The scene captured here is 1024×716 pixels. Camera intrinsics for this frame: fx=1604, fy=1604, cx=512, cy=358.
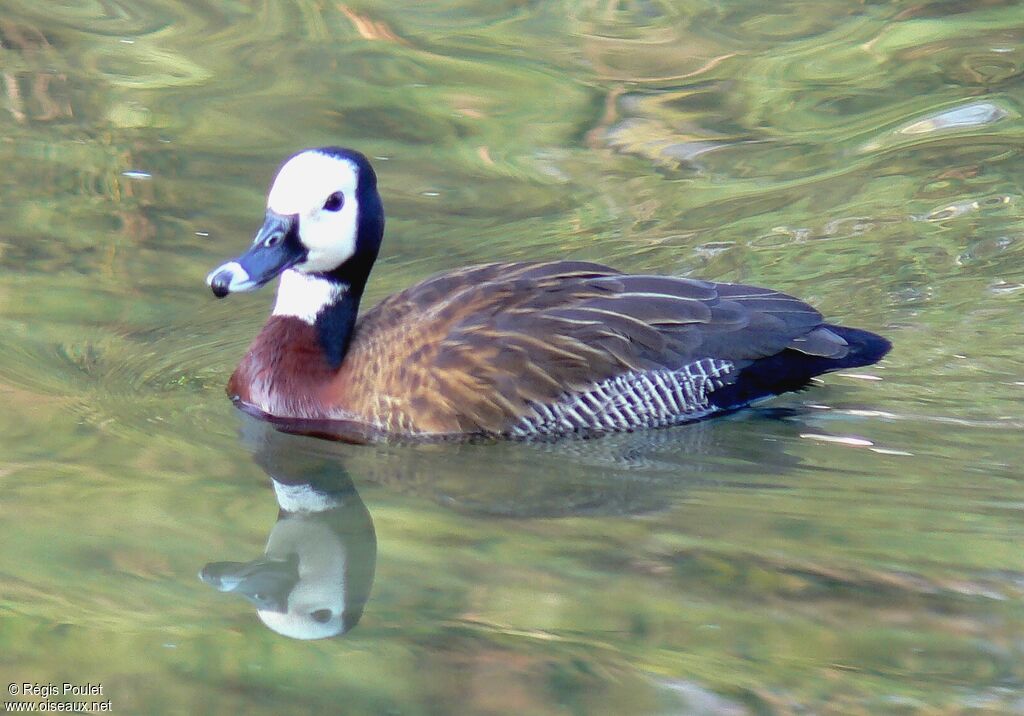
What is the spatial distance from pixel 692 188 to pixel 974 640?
19.0 ft

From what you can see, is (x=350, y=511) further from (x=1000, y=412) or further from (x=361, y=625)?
(x=1000, y=412)

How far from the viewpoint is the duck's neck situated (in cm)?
763

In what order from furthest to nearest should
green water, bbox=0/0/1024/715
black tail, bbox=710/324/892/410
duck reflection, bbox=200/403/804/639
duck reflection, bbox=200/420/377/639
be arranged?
black tail, bbox=710/324/892/410 → duck reflection, bbox=200/403/804/639 → duck reflection, bbox=200/420/377/639 → green water, bbox=0/0/1024/715

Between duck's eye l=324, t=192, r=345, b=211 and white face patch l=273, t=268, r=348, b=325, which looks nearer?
duck's eye l=324, t=192, r=345, b=211

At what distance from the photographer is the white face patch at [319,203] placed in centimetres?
740

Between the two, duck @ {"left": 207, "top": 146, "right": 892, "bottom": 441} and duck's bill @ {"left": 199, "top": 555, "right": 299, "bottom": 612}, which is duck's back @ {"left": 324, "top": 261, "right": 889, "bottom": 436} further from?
duck's bill @ {"left": 199, "top": 555, "right": 299, "bottom": 612}

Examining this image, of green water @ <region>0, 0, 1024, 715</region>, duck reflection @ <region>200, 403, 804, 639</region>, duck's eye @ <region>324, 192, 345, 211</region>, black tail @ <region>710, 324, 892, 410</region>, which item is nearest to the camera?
green water @ <region>0, 0, 1024, 715</region>

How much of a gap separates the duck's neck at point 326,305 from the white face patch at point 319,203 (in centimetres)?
9

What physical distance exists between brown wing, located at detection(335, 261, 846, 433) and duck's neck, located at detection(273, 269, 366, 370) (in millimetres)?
82

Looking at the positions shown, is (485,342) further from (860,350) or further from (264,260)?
(860,350)

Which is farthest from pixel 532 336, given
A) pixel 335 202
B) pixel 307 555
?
pixel 307 555

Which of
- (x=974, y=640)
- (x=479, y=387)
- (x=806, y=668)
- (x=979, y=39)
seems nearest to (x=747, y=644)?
(x=806, y=668)

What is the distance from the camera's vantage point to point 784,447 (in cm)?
728

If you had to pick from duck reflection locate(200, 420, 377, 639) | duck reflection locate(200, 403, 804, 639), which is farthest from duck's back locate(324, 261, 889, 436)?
duck reflection locate(200, 420, 377, 639)
